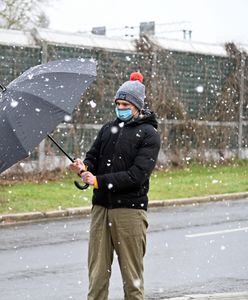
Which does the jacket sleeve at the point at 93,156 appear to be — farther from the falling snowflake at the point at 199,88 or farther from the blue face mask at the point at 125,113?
the falling snowflake at the point at 199,88

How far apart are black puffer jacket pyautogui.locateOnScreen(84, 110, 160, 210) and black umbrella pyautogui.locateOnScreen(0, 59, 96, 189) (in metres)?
0.43

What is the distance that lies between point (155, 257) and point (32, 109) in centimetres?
448

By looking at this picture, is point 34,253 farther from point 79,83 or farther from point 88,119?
point 88,119

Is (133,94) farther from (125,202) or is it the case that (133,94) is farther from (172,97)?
(172,97)

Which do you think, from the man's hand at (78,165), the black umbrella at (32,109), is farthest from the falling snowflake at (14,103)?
the man's hand at (78,165)

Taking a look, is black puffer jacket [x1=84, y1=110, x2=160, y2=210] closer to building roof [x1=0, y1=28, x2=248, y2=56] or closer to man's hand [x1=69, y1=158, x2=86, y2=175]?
man's hand [x1=69, y1=158, x2=86, y2=175]

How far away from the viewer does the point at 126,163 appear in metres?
6.30

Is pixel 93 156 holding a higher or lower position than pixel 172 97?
higher

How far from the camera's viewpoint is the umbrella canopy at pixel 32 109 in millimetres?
5961

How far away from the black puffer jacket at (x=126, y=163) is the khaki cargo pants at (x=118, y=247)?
3.3 inches

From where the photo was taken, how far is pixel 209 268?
31.2 feet

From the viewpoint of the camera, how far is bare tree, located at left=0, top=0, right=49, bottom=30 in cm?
3095

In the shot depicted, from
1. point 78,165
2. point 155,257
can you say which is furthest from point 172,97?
point 78,165

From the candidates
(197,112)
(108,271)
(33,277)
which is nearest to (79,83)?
(108,271)
